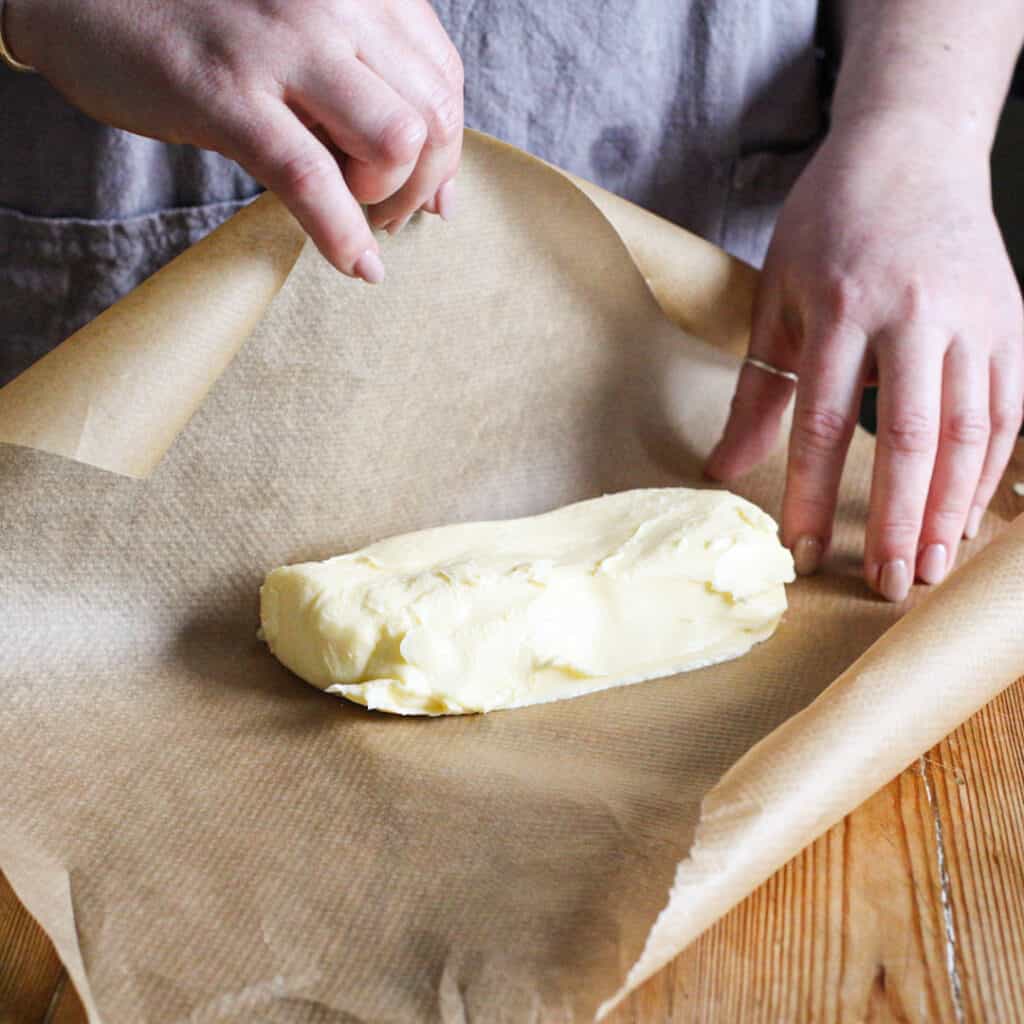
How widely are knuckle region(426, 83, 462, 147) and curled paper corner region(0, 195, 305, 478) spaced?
0.14 m

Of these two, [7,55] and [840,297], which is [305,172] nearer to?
[7,55]

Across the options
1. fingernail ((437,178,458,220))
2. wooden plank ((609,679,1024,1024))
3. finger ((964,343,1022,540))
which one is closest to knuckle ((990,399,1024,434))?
finger ((964,343,1022,540))

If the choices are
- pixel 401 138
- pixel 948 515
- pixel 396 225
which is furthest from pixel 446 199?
pixel 948 515

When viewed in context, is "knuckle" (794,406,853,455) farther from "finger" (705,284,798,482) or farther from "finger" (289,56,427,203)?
"finger" (289,56,427,203)

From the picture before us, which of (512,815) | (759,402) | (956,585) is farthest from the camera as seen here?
(759,402)

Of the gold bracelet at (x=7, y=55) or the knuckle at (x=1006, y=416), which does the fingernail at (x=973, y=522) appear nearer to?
the knuckle at (x=1006, y=416)

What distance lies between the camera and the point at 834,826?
721 mm

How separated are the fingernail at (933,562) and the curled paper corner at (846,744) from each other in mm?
135

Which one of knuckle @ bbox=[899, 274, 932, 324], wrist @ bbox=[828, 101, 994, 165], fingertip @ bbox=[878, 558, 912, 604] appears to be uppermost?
wrist @ bbox=[828, 101, 994, 165]

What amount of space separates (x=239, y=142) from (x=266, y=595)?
330 millimetres

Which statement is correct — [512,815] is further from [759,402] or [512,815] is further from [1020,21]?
[1020,21]

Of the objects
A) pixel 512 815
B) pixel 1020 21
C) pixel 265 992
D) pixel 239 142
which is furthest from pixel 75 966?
pixel 1020 21

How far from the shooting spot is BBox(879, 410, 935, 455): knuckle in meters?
0.96

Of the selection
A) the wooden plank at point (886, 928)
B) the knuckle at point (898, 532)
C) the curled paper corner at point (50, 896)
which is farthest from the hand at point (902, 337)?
the curled paper corner at point (50, 896)
